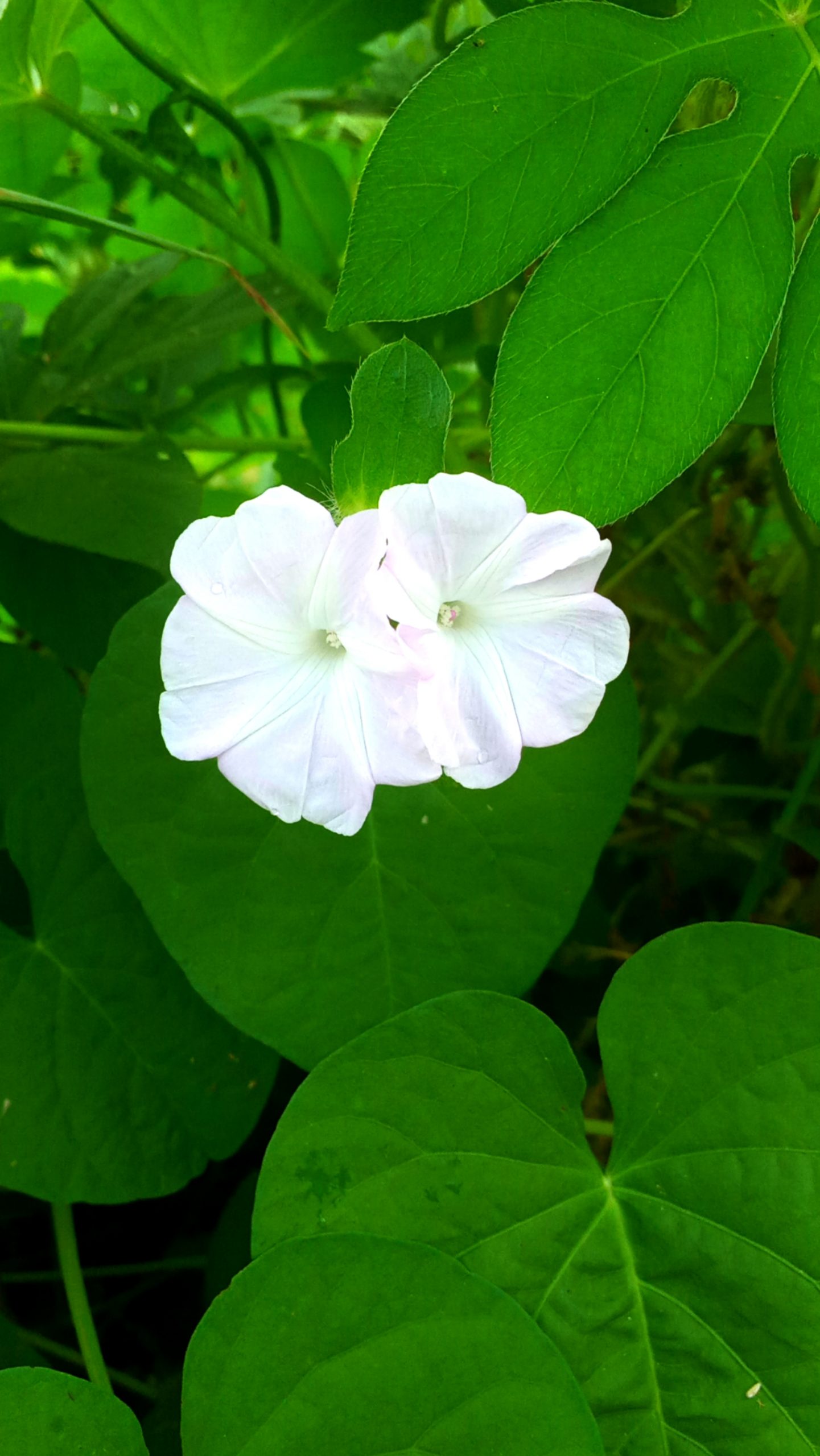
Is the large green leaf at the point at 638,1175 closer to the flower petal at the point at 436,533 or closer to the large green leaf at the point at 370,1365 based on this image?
the large green leaf at the point at 370,1365

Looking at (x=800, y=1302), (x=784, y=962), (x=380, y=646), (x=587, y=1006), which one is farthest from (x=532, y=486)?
(x=587, y=1006)

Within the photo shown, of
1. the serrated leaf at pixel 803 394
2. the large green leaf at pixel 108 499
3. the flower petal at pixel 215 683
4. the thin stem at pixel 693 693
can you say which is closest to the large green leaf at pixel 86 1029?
the large green leaf at pixel 108 499

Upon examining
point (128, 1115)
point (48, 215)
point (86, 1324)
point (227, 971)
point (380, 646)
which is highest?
point (48, 215)

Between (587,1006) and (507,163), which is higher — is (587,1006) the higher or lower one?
the lower one

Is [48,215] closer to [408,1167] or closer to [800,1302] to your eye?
[408,1167]

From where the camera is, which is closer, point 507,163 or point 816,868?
point 507,163

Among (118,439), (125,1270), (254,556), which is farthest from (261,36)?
(125,1270)
